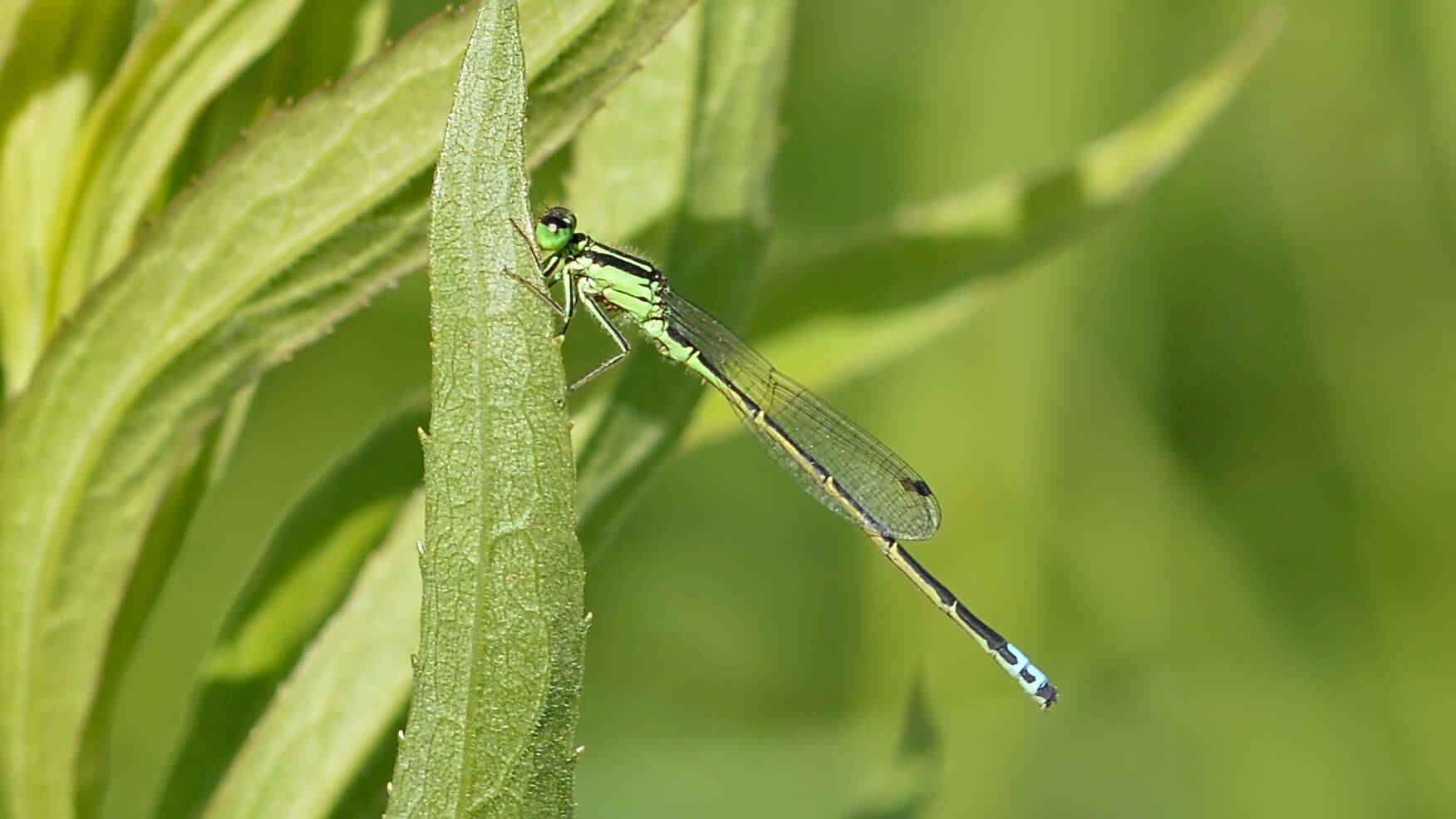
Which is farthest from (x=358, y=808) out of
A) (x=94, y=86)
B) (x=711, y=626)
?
(x=711, y=626)

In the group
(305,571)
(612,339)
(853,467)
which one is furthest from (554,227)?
(853,467)

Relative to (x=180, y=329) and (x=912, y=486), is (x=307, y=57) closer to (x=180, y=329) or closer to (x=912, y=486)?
(x=180, y=329)

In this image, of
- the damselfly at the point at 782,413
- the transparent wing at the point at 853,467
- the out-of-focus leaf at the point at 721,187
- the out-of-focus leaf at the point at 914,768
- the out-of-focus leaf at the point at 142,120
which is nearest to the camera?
the out-of-focus leaf at the point at 142,120

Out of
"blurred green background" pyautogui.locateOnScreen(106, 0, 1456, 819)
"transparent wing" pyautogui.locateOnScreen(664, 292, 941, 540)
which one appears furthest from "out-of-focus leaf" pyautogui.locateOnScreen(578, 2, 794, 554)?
"blurred green background" pyautogui.locateOnScreen(106, 0, 1456, 819)

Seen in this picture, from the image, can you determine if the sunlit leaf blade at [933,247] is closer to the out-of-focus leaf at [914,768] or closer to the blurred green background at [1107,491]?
the out-of-focus leaf at [914,768]

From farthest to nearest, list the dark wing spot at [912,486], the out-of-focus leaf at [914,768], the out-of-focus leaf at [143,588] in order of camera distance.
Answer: the dark wing spot at [912,486]
the out-of-focus leaf at [914,768]
the out-of-focus leaf at [143,588]

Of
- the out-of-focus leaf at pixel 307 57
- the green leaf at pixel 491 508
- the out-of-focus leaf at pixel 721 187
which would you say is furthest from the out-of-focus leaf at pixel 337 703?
the out-of-focus leaf at pixel 307 57

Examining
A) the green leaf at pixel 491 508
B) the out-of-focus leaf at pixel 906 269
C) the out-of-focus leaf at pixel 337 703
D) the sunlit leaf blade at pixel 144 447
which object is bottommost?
the green leaf at pixel 491 508

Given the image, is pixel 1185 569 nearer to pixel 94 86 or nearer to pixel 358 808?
pixel 358 808
